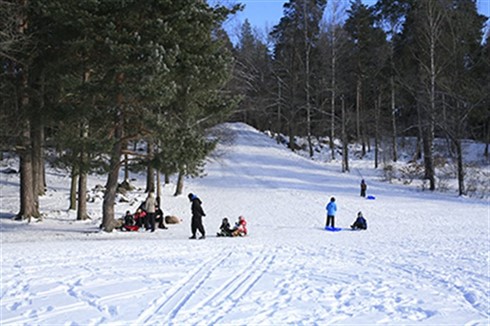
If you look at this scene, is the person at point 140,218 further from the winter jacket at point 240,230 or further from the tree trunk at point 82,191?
the winter jacket at point 240,230

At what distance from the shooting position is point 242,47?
63.4m

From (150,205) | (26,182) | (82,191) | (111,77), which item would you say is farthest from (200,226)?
(26,182)

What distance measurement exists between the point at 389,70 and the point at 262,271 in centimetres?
3255

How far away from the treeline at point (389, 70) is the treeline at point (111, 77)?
14.1 m

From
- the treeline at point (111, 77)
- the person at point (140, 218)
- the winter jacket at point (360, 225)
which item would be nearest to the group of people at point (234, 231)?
the treeline at point (111, 77)

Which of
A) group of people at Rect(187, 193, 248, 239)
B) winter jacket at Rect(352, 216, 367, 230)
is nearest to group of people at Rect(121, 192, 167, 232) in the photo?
group of people at Rect(187, 193, 248, 239)

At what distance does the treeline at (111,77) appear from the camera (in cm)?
1388

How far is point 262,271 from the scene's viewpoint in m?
9.03

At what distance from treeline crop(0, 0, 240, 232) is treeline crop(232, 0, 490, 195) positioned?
46.1 ft

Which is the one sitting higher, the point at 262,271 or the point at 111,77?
the point at 111,77

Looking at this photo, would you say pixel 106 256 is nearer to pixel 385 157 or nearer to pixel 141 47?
pixel 141 47

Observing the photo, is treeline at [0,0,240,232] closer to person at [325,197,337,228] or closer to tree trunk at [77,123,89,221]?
tree trunk at [77,123,89,221]

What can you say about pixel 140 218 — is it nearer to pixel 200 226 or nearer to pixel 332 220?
pixel 200 226

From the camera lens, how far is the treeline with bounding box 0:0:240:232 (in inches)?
546
